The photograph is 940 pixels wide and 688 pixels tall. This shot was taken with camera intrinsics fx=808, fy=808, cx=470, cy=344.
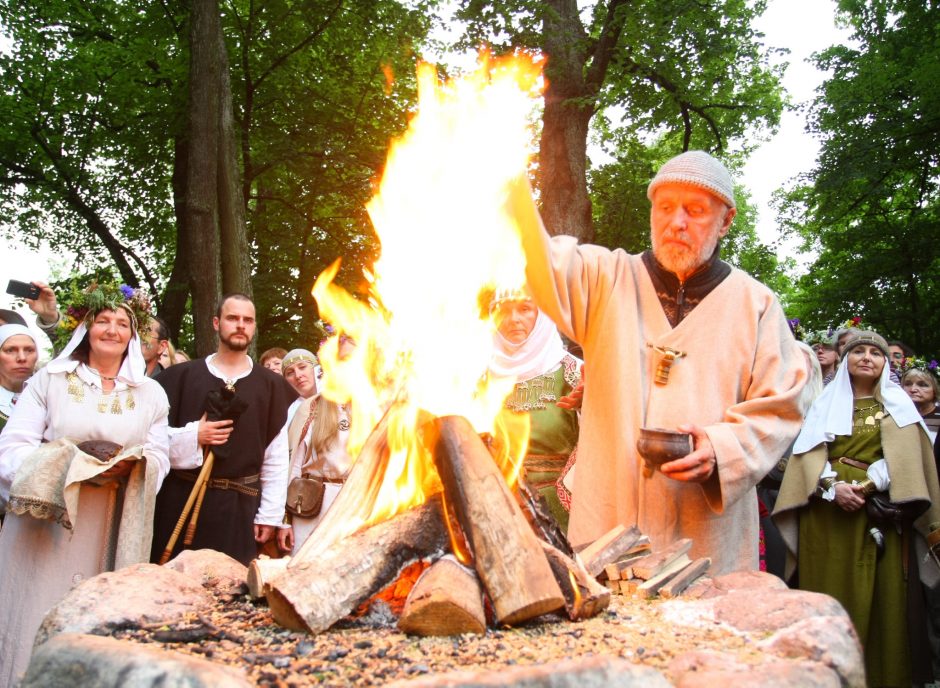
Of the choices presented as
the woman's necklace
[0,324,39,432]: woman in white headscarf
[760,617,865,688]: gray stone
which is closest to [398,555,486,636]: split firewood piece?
[760,617,865,688]: gray stone

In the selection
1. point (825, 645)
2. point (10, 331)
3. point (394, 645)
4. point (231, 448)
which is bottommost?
point (394, 645)

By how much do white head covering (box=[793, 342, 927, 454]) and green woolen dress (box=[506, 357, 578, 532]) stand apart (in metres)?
2.05

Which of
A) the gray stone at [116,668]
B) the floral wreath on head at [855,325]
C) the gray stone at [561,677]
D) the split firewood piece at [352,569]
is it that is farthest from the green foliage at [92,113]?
the gray stone at [561,677]

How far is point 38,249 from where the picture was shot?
18.3m

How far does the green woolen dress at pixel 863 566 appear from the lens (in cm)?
581

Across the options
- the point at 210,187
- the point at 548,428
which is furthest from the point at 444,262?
the point at 210,187

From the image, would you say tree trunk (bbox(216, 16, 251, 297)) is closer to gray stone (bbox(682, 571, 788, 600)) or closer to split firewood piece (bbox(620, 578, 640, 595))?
split firewood piece (bbox(620, 578, 640, 595))

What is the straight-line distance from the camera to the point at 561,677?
1815 mm

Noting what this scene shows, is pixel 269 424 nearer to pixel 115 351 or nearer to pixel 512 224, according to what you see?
pixel 115 351

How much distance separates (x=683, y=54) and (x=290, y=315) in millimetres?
8532

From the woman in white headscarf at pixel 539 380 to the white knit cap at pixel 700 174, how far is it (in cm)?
217

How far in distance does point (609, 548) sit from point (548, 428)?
239 cm

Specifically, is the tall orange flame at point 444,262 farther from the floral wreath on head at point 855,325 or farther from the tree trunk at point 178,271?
the tree trunk at point 178,271

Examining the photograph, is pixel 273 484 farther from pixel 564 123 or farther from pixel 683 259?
pixel 564 123
